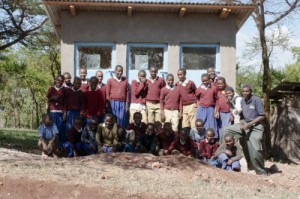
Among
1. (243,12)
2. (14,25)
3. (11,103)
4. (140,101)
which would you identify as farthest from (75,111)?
(11,103)

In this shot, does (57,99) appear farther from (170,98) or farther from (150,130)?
(170,98)

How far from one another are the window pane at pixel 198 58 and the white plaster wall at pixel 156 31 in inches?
8.0

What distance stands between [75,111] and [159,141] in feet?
6.28

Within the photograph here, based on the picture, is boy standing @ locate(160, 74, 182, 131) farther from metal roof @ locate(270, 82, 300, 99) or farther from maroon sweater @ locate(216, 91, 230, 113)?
metal roof @ locate(270, 82, 300, 99)

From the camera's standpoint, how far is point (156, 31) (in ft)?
40.0

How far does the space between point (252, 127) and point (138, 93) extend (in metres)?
2.51

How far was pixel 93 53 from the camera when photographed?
12055 mm

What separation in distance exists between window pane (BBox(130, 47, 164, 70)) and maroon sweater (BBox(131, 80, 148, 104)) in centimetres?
177

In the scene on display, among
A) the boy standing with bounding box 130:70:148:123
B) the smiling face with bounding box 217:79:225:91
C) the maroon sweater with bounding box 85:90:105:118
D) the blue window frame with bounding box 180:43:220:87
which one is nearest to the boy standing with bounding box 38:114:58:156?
the maroon sweater with bounding box 85:90:105:118

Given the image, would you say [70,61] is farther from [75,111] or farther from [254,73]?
[254,73]

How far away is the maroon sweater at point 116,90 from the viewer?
10156mm

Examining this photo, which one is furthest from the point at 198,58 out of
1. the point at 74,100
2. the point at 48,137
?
the point at 48,137

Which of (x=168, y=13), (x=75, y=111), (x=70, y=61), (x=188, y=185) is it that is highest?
(x=168, y=13)

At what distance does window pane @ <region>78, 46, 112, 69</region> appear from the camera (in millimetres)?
11984
